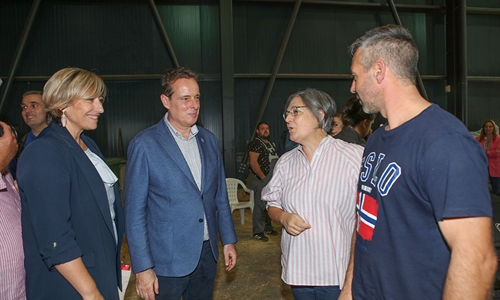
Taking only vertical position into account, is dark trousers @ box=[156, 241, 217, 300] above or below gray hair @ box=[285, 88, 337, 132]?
below

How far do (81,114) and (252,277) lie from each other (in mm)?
3113

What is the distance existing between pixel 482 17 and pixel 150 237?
476 inches

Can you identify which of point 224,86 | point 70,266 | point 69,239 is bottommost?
point 70,266

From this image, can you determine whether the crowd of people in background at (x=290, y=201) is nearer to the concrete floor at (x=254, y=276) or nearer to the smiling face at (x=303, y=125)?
the smiling face at (x=303, y=125)

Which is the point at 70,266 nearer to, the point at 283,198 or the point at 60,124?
the point at 60,124

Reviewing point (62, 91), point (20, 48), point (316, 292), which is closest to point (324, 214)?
point (316, 292)

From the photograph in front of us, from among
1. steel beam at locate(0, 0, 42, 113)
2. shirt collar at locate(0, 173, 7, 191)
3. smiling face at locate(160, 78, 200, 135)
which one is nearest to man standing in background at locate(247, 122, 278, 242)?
smiling face at locate(160, 78, 200, 135)

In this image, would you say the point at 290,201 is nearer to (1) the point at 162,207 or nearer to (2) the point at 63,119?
(1) the point at 162,207

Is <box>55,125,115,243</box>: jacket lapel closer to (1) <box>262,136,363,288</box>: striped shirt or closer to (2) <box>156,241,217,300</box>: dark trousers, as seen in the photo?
(2) <box>156,241,217,300</box>: dark trousers

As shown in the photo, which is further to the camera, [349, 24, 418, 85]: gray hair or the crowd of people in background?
[349, 24, 418, 85]: gray hair

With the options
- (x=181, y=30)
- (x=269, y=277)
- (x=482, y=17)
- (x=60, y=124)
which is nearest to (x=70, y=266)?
(x=60, y=124)

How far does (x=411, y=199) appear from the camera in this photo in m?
1.15

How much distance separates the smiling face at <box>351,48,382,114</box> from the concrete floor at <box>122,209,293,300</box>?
9.20 ft

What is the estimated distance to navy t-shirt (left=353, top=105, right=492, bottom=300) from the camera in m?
1.00
